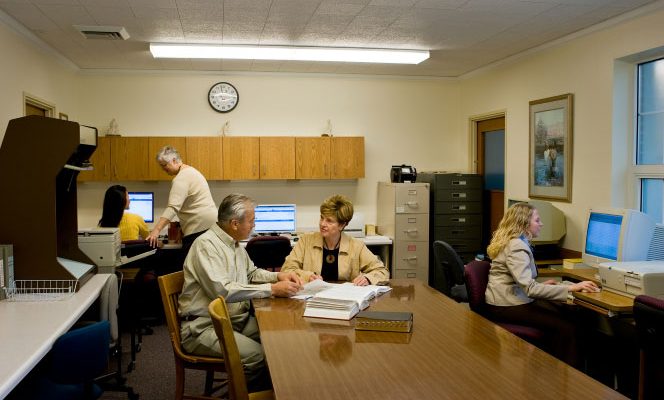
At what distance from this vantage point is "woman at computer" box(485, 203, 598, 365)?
3.37 metres

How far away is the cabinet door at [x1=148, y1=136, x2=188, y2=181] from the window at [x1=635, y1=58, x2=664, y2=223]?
433 centimetres

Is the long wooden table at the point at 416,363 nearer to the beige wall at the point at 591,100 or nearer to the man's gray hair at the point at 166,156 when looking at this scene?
the beige wall at the point at 591,100

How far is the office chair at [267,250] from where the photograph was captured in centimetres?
503

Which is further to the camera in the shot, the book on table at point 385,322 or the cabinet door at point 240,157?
the cabinet door at point 240,157

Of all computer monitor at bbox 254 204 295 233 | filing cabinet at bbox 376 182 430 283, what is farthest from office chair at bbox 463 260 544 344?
computer monitor at bbox 254 204 295 233

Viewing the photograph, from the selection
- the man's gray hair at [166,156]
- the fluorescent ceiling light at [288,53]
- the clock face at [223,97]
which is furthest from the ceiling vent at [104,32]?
the clock face at [223,97]

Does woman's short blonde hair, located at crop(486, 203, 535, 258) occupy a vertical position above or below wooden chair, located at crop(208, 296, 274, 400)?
above

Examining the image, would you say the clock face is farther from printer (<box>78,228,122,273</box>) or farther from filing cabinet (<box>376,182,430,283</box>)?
printer (<box>78,228,122,273</box>)

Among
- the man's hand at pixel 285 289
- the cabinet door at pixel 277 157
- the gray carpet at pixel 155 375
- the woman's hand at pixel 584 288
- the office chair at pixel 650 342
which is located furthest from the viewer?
the cabinet door at pixel 277 157

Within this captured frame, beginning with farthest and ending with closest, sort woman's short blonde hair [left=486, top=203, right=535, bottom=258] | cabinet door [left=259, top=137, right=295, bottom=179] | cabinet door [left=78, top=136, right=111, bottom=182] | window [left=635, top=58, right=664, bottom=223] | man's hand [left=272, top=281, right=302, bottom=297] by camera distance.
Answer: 1. cabinet door [left=259, top=137, right=295, bottom=179]
2. cabinet door [left=78, top=136, right=111, bottom=182]
3. window [left=635, top=58, right=664, bottom=223]
4. woman's short blonde hair [left=486, top=203, right=535, bottom=258]
5. man's hand [left=272, top=281, right=302, bottom=297]

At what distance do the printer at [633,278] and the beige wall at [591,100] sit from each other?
1.24 meters

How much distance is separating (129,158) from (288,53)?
82.5 inches

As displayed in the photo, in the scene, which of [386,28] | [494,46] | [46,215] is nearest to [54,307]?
[46,215]

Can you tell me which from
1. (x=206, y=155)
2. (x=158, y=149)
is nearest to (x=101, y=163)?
(x=158, y=149)
